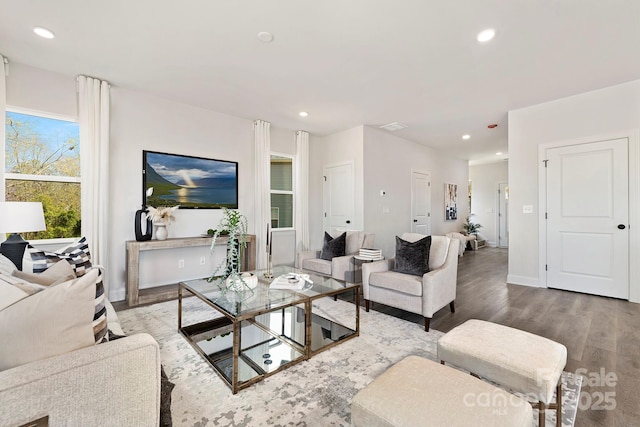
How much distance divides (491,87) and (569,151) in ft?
4.95

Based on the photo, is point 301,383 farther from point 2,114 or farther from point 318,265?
point 2,114

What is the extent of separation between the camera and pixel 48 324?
35.4 inches

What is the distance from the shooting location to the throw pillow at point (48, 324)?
33.1 inches

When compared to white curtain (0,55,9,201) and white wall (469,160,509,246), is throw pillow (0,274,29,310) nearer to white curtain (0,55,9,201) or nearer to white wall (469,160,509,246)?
white curtain (0,55,9,201)

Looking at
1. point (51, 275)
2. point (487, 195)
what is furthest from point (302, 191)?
point (487, 195)

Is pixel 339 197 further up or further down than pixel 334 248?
further up

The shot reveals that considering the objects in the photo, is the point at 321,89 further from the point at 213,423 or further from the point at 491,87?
the point at 213,423

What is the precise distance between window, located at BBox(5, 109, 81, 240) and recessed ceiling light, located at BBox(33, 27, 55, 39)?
1.01m

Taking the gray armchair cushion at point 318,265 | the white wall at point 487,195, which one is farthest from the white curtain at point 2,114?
the white wall at point 487,195

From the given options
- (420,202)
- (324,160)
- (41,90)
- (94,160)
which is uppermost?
(41,90)

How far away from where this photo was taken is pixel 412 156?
20.3ft

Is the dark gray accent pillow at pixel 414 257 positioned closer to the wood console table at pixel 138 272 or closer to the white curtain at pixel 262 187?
the white curtain at pixel 262 187

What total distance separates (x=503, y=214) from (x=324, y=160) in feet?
21.3

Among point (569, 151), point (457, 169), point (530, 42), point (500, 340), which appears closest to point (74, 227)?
point (500, 340)
